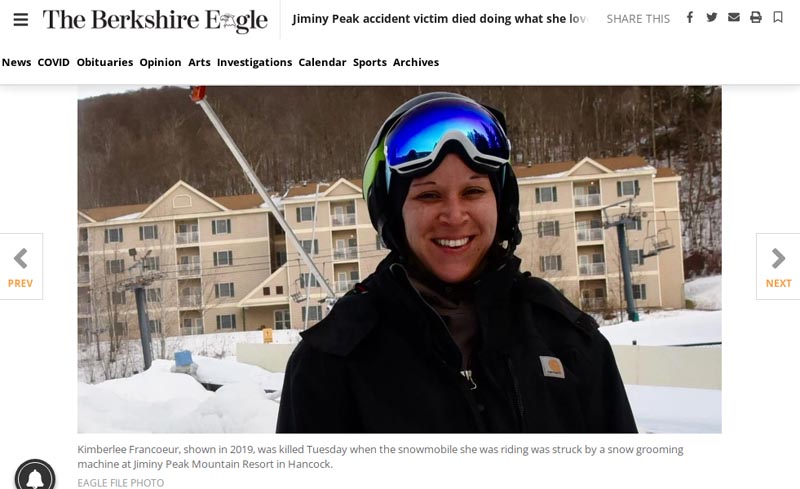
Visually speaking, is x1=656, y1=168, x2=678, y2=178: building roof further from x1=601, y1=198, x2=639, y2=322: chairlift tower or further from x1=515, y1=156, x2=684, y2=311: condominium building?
x1=601, y1=198, x2=639, y2=322: chairlift tower

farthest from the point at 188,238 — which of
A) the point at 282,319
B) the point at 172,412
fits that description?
the point at 172,412

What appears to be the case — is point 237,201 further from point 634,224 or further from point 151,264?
point 634,224

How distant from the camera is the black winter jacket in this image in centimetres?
153

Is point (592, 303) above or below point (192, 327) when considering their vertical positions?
above

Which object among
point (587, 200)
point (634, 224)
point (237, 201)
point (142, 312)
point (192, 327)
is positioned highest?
point (587, 200)

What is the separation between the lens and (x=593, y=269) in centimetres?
809

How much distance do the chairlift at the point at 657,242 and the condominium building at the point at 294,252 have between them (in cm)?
3

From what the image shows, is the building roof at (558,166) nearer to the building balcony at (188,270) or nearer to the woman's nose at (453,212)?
the woman's nose at (453,212)

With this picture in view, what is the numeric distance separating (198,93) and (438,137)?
3.51 ft

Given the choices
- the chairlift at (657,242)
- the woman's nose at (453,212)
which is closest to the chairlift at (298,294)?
the chairlift at (657,242)
